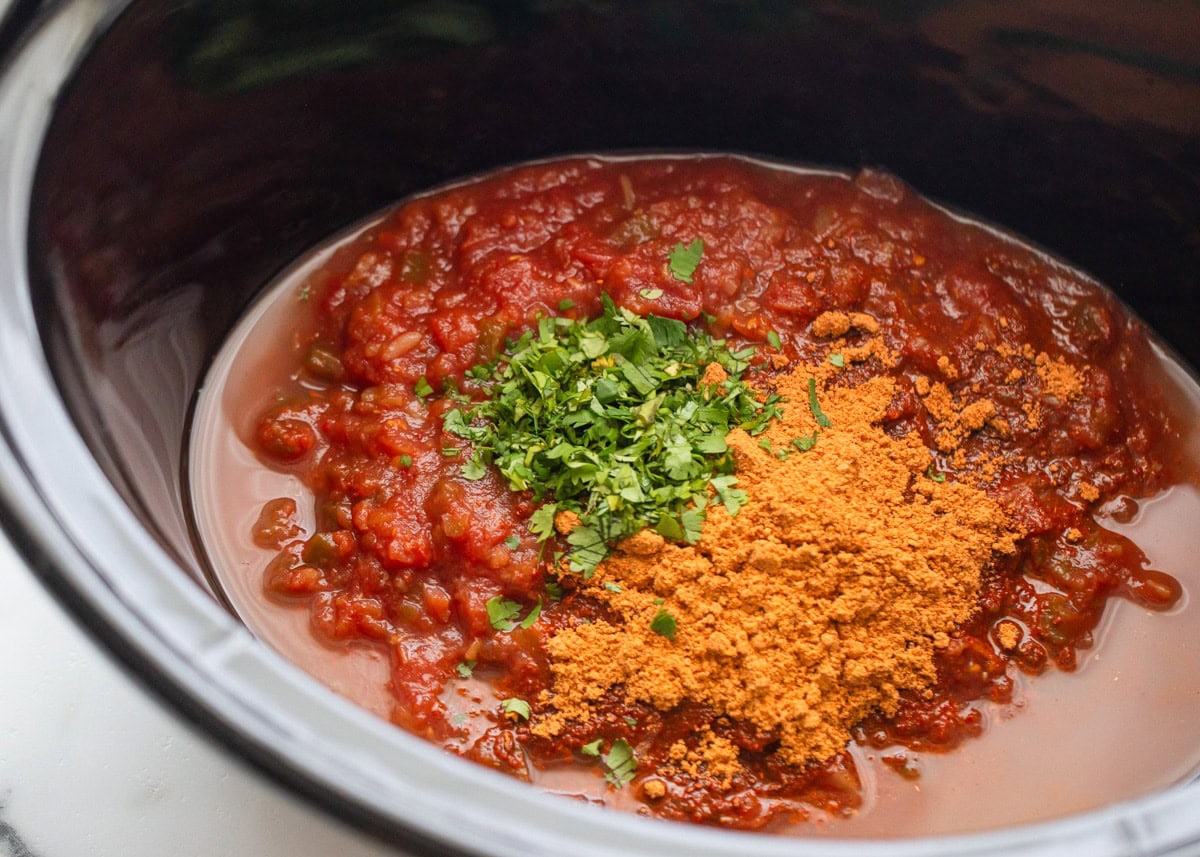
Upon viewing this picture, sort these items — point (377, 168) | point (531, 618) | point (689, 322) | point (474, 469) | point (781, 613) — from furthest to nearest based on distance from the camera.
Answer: point (377, 168)
point (689, 322)
point (474, 469)
point (531, 618)
point (781, 613)

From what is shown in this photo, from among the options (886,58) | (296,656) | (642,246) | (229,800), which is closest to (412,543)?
(296,656)

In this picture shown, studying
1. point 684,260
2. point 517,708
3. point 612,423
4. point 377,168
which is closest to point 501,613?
point 517,708

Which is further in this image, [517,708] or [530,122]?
[530,122]

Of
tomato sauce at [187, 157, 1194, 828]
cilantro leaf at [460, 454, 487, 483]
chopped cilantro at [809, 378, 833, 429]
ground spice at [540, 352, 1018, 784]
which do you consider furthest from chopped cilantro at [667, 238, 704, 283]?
cilantro leaf at [460, 454, 487, 483]

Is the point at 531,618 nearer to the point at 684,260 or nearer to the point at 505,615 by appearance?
the point at 505,615

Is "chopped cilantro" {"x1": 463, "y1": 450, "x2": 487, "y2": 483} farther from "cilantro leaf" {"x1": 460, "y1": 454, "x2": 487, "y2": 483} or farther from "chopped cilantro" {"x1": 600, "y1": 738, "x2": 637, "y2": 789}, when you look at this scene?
"chopped cilantro" {"x1": 600, "y1": 738, "x2": 637, "y2": 789}

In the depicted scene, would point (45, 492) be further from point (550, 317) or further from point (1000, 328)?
point (1000, 328)
